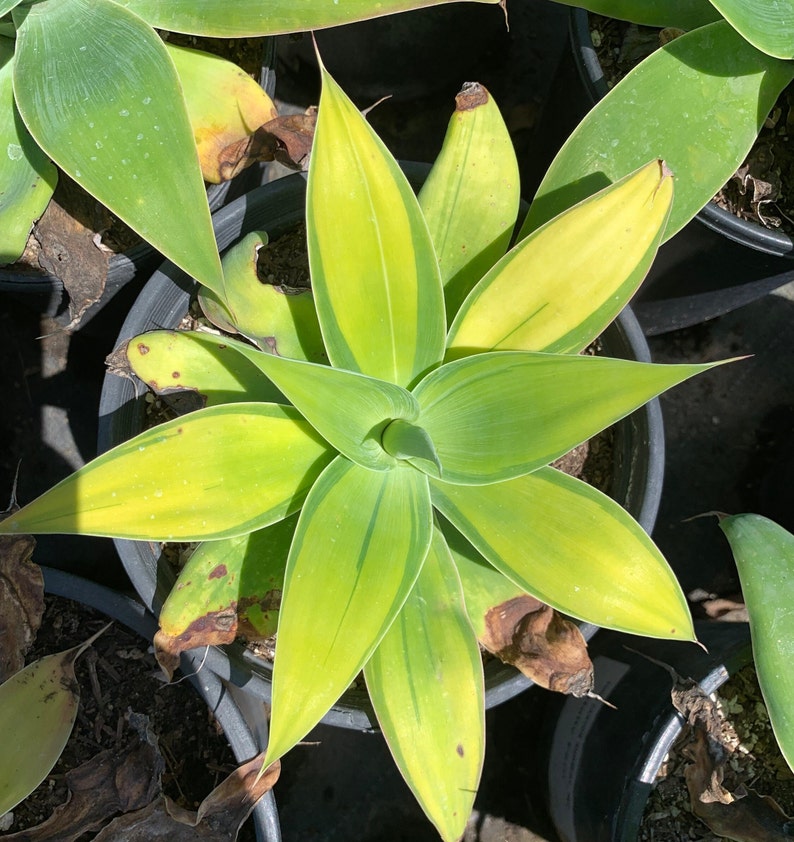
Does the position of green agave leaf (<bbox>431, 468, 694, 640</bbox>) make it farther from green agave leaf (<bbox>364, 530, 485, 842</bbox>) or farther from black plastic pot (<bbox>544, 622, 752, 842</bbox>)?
black plastic pot (<bbox>544, 622, 752, 842</bbox>)

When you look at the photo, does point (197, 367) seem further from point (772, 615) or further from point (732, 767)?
point (732, 767)

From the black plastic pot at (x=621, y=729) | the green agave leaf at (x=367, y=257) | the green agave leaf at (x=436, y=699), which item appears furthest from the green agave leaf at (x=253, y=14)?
the black plastic pot at (x=621, y=729)

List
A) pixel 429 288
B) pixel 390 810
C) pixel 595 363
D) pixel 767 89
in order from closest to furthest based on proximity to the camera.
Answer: pixel 595 363
pixel 429 288
pixel 767 89
pixel 390 810

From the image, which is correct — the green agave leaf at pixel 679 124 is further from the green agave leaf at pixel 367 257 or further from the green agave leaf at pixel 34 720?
the green agave leaf at pixel 34 720

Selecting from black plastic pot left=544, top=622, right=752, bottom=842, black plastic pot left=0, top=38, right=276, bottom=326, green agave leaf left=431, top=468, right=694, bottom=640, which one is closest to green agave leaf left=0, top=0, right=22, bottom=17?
black plastic pot left=0, top=38, right=276, bottom=326

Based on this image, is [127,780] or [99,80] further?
[127,780]

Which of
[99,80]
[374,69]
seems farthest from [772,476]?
[99,80]

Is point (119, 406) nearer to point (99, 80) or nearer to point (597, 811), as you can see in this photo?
point (99, 80)
